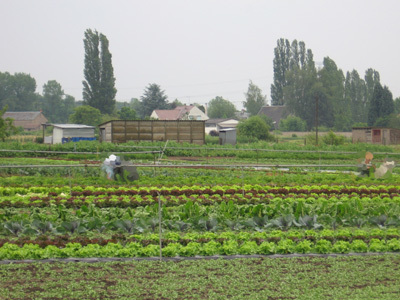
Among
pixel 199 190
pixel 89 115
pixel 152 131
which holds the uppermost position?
pixel 89 115

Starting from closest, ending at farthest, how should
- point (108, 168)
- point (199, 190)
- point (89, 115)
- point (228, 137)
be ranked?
point (199, 190) < point (108, 168) < point (228, 137) < point (89, 115)

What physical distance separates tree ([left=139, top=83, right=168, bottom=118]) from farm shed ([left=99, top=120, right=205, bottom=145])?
51228 mm

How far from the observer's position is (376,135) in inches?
2176

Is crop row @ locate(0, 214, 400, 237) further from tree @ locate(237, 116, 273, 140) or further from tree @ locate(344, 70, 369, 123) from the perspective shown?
tree @ locate(344, 70, 369, 123)

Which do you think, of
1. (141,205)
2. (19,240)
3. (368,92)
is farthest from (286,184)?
(368,92)

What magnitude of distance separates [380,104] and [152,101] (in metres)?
39.7

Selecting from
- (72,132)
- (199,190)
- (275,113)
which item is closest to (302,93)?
(275,113)

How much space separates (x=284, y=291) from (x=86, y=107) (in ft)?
227

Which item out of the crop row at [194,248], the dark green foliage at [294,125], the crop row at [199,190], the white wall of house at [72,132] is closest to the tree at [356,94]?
the dark green foliage at [294,125]

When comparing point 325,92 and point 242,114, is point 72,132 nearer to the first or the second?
point 325,92

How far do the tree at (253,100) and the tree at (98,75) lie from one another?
47494 millimetres

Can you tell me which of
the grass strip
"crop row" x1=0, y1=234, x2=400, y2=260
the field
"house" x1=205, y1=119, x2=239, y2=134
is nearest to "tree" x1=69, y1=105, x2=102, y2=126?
"house" x1=205, y1=119, x2=239, y2=134

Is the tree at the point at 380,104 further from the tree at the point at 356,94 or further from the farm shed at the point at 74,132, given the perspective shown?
the farm shed at the point at 74,132

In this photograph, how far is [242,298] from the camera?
7590mm
